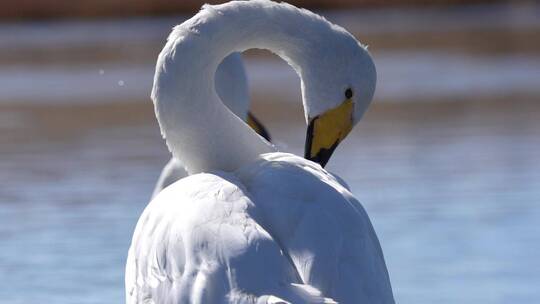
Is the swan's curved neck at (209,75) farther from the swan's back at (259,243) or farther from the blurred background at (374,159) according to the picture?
the blurred background at (374,159)

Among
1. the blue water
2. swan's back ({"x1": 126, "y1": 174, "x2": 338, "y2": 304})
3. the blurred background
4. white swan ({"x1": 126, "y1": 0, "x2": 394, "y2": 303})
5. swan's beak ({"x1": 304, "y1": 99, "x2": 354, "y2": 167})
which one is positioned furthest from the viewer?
the blurred background

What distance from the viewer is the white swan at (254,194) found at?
4.44 meters

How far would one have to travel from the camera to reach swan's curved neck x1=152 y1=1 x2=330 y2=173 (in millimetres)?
5371

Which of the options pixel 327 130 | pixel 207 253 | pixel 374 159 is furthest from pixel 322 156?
pixel 374 159

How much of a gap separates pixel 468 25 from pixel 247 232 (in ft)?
85.3

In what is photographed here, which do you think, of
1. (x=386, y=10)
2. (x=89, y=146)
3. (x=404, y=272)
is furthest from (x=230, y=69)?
(x=386, y=10)

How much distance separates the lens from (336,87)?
539 centimetres

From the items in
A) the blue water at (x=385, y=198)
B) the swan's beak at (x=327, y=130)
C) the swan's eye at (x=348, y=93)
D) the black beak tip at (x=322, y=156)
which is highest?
the swan's eye at (x=348, y=93)

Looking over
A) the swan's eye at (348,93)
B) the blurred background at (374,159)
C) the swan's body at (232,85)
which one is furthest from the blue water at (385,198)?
the swan's eye at (348,93)

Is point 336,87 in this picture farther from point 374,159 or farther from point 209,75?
point 374,159

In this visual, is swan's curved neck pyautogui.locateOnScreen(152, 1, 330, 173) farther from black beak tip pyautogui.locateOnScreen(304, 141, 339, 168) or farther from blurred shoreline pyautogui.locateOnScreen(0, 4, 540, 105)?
blurred shoreline pyautogui.locateOnScreen(0, 4, 540, 105)

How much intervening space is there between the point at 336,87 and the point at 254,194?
0.73 metres

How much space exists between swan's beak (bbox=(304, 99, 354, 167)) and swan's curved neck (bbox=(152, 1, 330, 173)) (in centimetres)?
19

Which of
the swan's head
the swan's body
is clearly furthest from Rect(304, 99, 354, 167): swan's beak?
the swan's body
